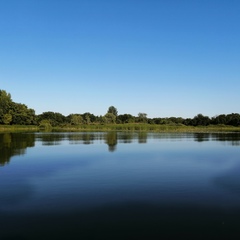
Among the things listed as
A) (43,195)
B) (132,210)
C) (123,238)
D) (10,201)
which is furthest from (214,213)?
(10,201)

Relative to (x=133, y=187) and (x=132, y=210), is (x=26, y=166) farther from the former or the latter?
(x=132, y=210)

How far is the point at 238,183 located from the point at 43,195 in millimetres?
11792

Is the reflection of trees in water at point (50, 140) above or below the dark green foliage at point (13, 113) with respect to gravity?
below

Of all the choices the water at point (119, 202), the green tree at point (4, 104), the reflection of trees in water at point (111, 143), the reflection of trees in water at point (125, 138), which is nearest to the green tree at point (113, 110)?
the green tree at point (4, 104)

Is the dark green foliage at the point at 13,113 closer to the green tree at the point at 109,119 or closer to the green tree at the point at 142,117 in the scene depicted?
the green tree at the point at 109,119

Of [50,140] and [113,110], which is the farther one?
[113,110]

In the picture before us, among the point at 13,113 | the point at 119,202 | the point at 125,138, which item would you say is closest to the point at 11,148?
the point at 119,202

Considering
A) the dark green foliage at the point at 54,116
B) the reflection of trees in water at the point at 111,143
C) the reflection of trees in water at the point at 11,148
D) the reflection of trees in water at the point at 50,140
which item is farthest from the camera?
the dark green foliage at the point at 54,116

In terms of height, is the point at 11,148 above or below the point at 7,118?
below

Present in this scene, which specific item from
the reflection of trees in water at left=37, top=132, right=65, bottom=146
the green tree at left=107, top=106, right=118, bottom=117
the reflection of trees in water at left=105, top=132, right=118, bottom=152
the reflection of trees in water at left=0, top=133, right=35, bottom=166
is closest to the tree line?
the green tree at left=107, top=106, right=118, bottom=117

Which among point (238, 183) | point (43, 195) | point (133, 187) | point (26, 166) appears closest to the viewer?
point (43, 195)

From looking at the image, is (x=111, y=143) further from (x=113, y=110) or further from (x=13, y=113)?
(x=113, y=110)

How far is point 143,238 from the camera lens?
31.4ft

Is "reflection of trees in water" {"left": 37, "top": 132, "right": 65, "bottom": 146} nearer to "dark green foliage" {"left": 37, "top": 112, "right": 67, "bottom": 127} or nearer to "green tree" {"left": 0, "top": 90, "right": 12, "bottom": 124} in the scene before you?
"green tree" {"left": 0, "top": 90, "right": 12, "bottom": 124}
